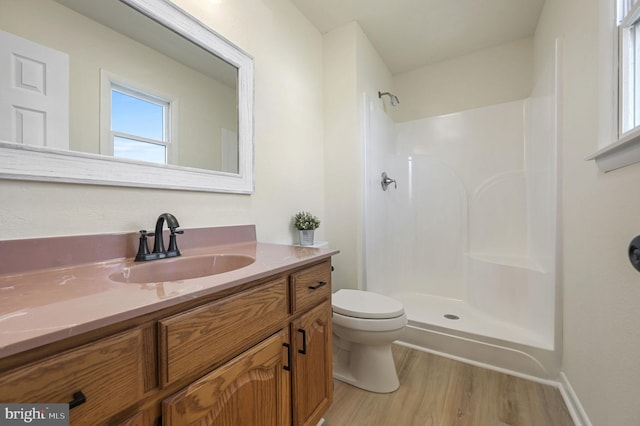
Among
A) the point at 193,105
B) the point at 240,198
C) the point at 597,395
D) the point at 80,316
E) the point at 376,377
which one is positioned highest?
the point at 193,105

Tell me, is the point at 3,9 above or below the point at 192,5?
below

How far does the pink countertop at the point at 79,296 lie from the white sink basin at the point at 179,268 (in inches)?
1.6

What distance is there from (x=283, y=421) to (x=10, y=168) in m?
1.10

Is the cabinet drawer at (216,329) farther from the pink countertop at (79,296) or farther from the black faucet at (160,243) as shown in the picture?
the black faucet at (160,243)

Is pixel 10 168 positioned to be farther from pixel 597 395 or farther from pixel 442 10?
pixel 442 10

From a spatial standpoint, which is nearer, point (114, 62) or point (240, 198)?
point (114, 62)

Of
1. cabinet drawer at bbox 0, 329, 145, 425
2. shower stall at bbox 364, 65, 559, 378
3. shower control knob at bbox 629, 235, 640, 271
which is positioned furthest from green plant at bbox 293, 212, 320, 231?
shower control knob at bbox 629, 235, 640, 271

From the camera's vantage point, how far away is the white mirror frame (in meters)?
0.76

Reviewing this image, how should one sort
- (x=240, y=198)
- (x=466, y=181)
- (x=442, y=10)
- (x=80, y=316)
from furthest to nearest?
(x=466, y=181) < (x=442, y=10) < (x=240, y=198) < (x=80, y=316)

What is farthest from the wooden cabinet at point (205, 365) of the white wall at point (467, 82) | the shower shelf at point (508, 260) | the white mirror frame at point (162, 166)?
the white wall at point (467, 82)

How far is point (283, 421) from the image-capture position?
88cm

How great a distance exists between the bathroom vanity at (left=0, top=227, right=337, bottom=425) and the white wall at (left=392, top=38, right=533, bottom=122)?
236 centimetres

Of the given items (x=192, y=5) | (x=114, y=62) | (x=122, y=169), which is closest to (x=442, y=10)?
(x=192, y=5)

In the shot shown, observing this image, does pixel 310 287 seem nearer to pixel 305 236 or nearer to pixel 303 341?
pixel 303 341
